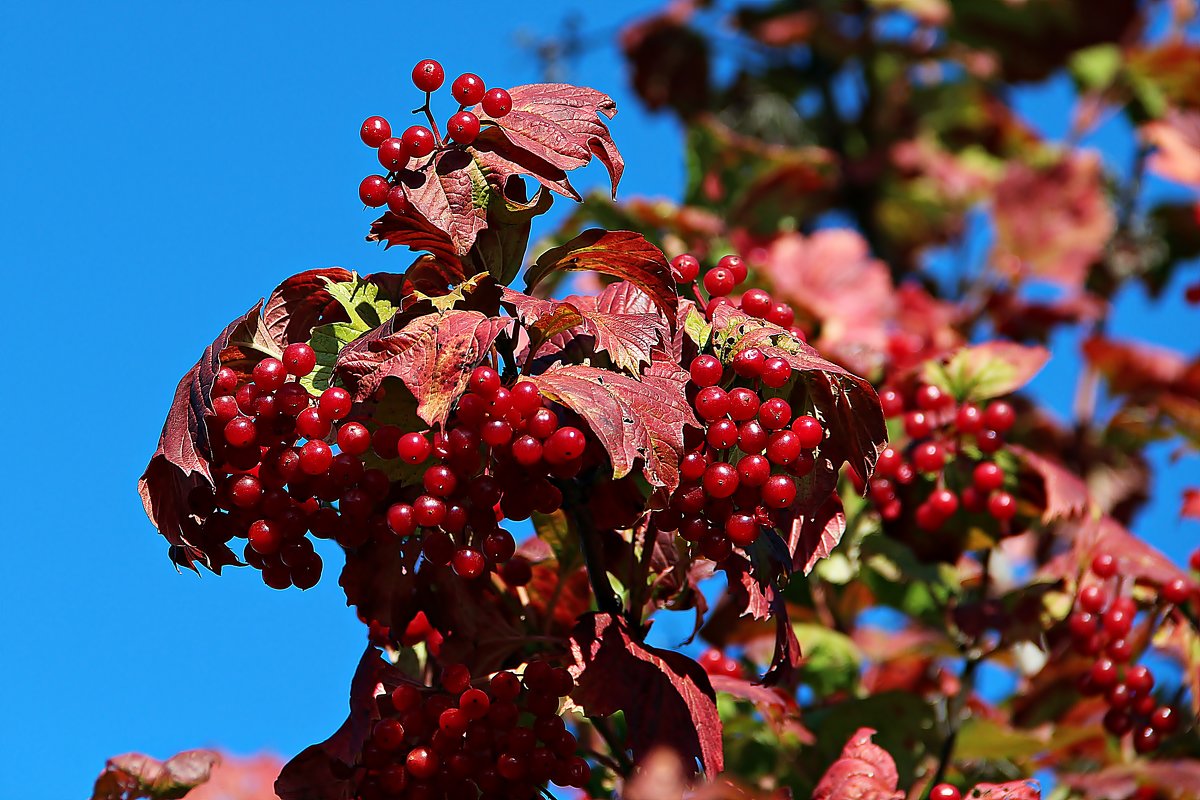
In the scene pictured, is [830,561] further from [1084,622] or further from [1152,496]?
[1152,496]

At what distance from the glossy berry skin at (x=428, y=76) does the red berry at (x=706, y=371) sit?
444mm

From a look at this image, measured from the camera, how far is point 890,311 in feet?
12.9

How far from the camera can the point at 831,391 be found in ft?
5.24

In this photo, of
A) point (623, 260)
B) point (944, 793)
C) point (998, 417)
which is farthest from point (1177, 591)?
point (623, 260)

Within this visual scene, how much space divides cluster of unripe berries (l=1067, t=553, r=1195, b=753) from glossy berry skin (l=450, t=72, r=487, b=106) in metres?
1.35

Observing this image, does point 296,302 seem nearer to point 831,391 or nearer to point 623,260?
point 623,260

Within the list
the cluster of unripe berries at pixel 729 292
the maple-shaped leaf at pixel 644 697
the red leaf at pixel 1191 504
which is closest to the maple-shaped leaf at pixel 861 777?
the maple-shaped leaf at pixel 644 697

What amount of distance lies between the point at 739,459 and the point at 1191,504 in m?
1.67

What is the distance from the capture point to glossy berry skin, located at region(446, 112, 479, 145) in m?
1.63

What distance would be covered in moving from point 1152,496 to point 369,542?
302 cm

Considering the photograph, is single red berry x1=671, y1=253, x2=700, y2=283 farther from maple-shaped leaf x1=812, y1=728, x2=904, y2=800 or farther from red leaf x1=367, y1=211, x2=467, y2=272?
maple-shaped leaf x1=812, y1=728, x2=904, y2=800

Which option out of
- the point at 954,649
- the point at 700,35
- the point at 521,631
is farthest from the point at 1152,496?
the point at 521,631

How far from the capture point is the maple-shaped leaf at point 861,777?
5.97ft

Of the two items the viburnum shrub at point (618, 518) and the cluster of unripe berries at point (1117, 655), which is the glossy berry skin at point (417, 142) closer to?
the viburnum shrub at point (618, 518)
